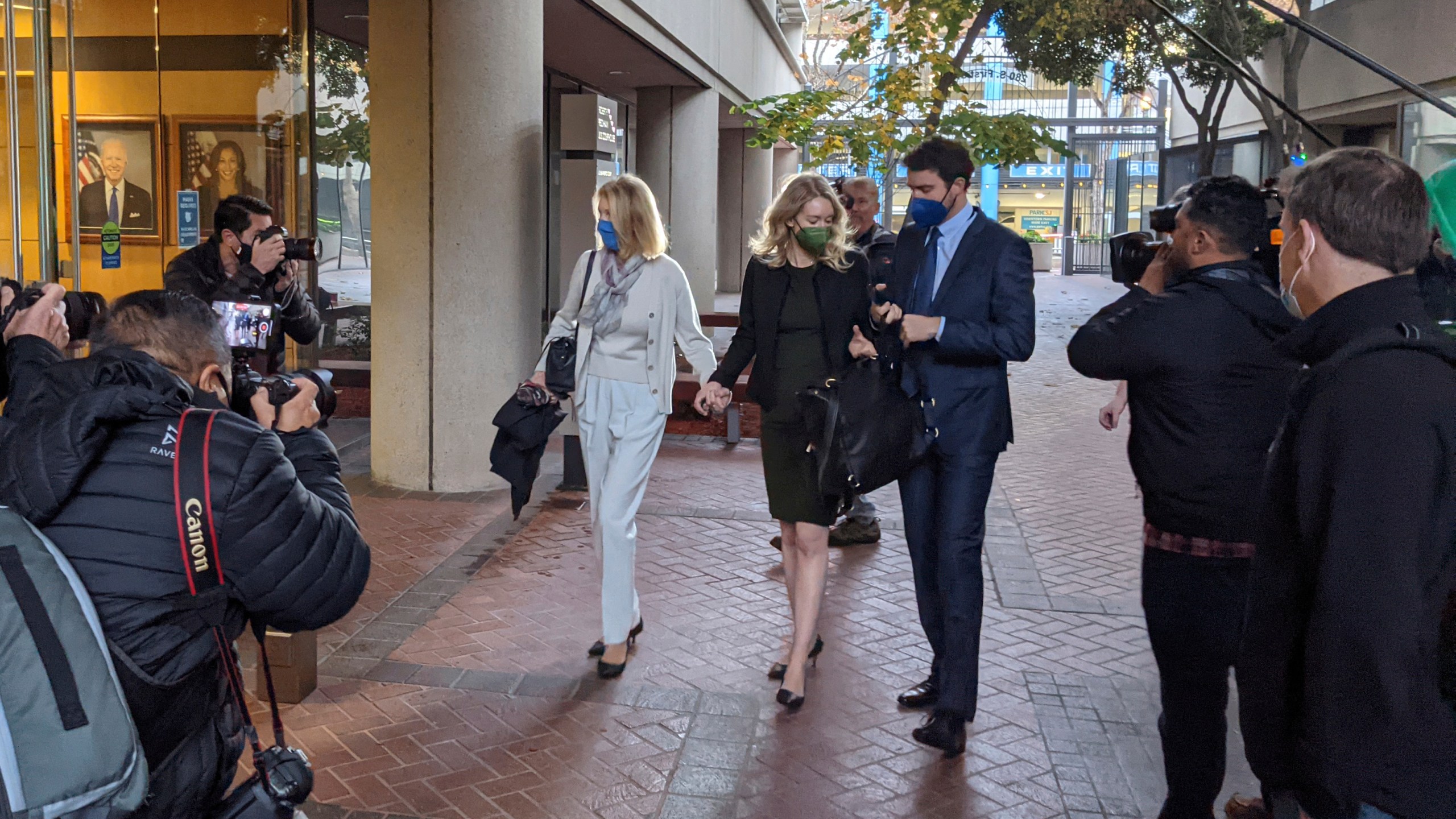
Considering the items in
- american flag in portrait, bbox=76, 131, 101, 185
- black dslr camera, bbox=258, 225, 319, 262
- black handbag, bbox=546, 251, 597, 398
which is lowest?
black handbag, bbox=546, 251, 597, 398

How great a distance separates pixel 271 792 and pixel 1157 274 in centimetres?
277

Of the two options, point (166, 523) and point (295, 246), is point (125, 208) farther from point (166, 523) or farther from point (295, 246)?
point (166, 523)

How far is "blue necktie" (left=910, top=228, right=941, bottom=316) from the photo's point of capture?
185 inches

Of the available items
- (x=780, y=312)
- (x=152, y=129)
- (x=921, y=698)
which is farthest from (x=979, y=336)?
(x=152, y=129)

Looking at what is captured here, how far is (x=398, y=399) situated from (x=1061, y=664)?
4.91 metres

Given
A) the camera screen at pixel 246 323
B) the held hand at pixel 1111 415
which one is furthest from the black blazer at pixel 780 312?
the camera screen at pixel 246 323

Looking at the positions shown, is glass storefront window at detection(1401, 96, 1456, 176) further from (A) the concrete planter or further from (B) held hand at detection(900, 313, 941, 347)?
(A) the concrete planter

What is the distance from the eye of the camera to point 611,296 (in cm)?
543

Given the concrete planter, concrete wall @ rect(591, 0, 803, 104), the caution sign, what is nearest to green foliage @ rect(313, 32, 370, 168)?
concrete wall @ rect(591, 0, 803, 104)

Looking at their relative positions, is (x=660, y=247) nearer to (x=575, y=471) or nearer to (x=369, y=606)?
(x=369, y=606)

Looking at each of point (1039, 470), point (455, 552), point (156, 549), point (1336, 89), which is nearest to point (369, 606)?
point (455, 552)

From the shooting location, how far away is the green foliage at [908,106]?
34.9ft

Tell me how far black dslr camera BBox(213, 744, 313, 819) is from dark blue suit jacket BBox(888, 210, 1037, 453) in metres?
2.64

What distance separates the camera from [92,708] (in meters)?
2.07
